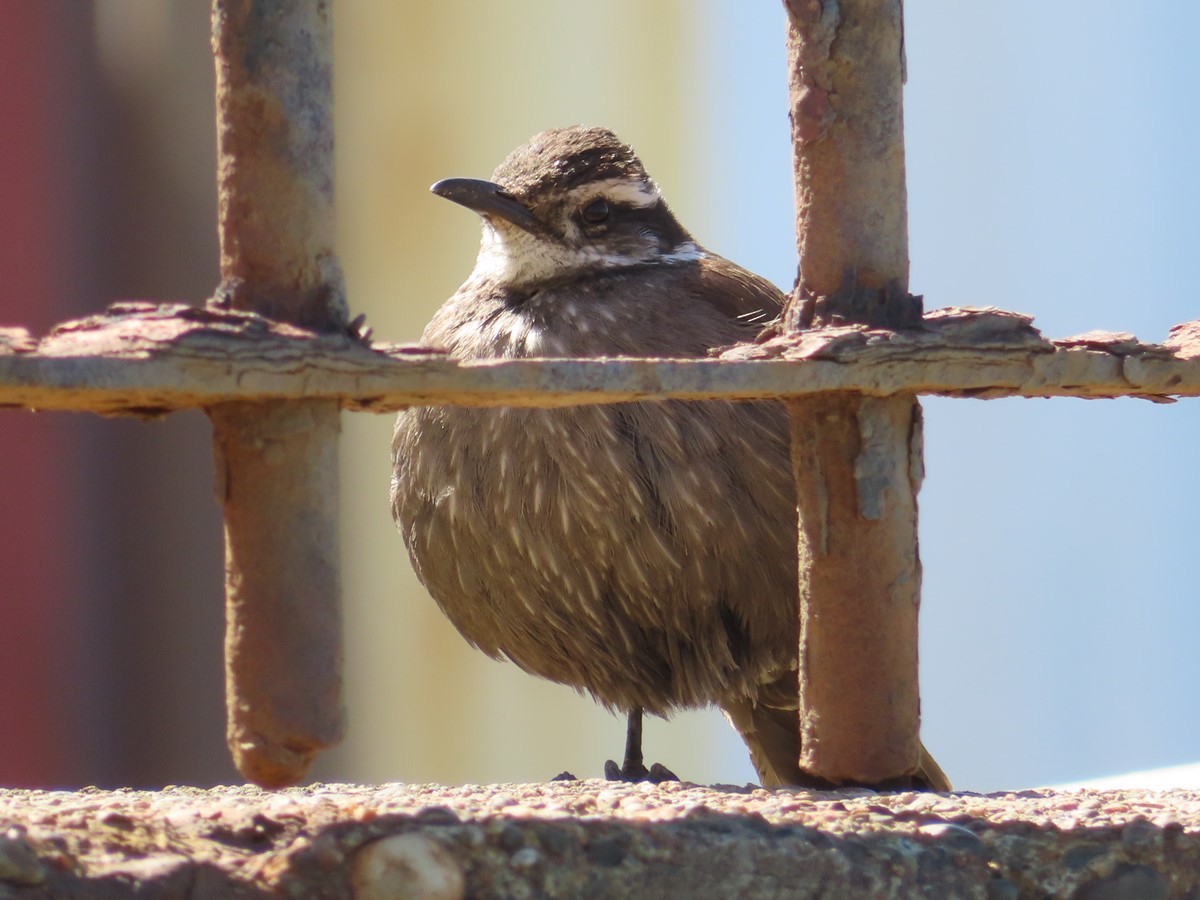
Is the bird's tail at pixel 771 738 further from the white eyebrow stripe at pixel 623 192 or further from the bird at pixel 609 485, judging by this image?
the white eyebrow stripe at pixel 623 192

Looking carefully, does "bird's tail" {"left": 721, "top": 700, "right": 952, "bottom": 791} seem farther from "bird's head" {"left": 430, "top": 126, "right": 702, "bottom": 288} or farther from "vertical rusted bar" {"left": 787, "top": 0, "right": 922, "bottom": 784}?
"vertical rusted bar" {"left": 787, "top": 0, "right": 922, "bottom": 784}

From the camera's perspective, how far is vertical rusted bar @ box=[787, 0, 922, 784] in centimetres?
176

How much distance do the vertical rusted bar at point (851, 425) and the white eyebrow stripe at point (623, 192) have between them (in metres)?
1.42

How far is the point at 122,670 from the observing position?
4.95 m

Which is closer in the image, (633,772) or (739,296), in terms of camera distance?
(739,296)

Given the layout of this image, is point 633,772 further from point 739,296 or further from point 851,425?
point 851,425

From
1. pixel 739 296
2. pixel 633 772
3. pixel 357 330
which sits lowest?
pixel 633 772

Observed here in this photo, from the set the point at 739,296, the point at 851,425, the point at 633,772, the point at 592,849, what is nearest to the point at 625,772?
the point at 633,772

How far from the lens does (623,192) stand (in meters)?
3.26

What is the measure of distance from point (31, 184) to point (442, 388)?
11.9 feet

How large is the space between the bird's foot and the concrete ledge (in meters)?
1.14

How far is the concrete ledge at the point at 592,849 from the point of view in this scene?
1359 millimetres

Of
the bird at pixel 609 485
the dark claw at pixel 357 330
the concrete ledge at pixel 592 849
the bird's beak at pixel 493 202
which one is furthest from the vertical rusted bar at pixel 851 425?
the bird's beak at pixel 493 202

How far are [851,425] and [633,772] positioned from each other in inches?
61.4
